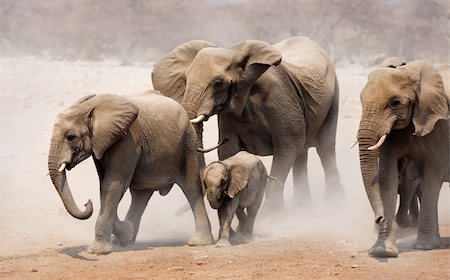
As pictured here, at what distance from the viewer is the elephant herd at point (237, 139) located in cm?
737

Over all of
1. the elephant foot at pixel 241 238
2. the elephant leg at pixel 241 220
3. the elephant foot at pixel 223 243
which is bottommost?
the elephant foot at pixel 223 243

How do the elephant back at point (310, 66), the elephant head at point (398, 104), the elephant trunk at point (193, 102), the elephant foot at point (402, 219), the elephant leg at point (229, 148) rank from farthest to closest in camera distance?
the elephant back at point (310, 66) < the elephant leg at point (229, 148) < the elephant foot at point (402, 219) < the elephant trunk at point (193, 102) < the elephant head at point (398, 104)

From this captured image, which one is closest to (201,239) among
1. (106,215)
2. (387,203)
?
(106,215)

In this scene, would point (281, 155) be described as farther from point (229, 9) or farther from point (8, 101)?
point (229, 9)

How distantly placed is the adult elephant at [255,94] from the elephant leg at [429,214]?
5.31 ft

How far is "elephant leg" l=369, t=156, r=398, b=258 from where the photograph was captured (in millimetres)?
7430

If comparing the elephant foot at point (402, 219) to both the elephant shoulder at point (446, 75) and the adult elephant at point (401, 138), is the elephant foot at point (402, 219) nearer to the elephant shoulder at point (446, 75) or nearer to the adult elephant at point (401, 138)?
the adult elephant at point (401, 138)

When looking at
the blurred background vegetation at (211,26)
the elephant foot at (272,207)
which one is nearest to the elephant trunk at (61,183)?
the elephant foot at (272,207)

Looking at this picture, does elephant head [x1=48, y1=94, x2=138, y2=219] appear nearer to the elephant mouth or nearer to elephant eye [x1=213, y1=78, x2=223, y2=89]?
the elephant mouth

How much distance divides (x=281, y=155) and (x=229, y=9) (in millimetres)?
31545

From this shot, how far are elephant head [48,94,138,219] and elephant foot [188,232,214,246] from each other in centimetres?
88

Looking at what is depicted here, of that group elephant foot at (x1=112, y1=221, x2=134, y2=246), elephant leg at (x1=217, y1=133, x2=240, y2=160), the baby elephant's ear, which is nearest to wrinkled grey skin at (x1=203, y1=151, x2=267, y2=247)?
the baby elephant's ear

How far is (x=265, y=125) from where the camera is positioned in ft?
30.4

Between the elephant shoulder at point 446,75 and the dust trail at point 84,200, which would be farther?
the dust trail at point 84,200
